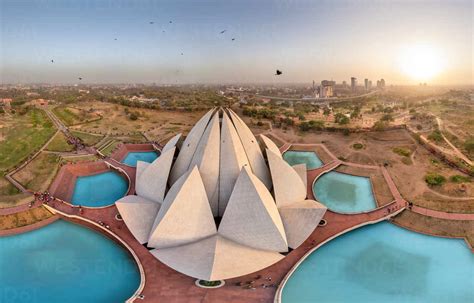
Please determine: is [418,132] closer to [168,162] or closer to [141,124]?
[168,162]

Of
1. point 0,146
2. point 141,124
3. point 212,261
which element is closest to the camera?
point 212,261

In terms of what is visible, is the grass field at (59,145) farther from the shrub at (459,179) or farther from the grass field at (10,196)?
the shrub at (459,179)

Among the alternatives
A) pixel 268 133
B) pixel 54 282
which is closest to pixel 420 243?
pixel 54 282

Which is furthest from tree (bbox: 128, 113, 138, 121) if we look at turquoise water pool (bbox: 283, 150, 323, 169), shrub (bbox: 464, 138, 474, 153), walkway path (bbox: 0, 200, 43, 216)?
shrub (bbox: 464, 138, 474, 153)

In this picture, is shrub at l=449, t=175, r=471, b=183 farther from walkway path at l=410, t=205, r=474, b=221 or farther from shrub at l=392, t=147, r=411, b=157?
shrub at l=392, t=147, r=411, b=157

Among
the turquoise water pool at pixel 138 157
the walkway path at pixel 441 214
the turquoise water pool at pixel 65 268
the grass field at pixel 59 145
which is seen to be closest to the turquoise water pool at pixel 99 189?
the turquoise water pool at pixel 138 157

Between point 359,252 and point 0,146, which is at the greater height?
point 0,146
